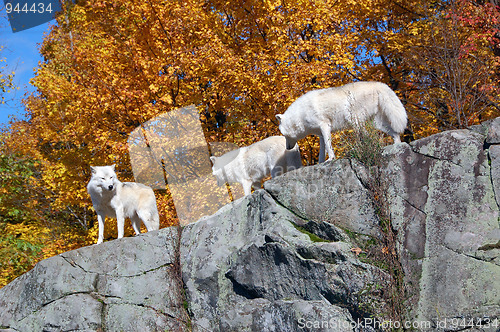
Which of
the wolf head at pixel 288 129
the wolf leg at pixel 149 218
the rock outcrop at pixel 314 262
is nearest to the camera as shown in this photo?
the rock outcrop at pixel 314 262

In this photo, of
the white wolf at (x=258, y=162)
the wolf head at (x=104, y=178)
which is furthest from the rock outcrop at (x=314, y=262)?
the white wolf at (x=258, y=162)

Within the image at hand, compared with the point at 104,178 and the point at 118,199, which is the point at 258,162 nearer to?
the point at 118,199

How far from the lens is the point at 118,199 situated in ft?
32.2

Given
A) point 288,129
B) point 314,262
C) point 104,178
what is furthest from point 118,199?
point 314,262

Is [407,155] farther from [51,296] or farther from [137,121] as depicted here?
[137,121]

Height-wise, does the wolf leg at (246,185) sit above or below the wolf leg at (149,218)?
above

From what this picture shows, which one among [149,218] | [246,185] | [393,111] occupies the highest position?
[393,111]

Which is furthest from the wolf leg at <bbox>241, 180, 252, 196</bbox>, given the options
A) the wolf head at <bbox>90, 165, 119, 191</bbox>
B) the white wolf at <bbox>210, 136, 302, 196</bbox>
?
the wolf head at <bbox>90, 165, 119, 191</bbox>

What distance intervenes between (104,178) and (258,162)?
3.42 meters

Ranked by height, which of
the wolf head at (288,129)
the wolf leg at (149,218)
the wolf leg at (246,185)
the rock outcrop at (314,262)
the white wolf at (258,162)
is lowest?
the rock outcrop at (314,262)

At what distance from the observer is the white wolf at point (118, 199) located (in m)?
9.56

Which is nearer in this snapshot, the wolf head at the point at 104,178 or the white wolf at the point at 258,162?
the wolf head at the point at 104,178

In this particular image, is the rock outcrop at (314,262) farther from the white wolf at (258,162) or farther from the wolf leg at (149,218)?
the white wolf at (258,162)

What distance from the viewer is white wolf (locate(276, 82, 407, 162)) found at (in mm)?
8195
